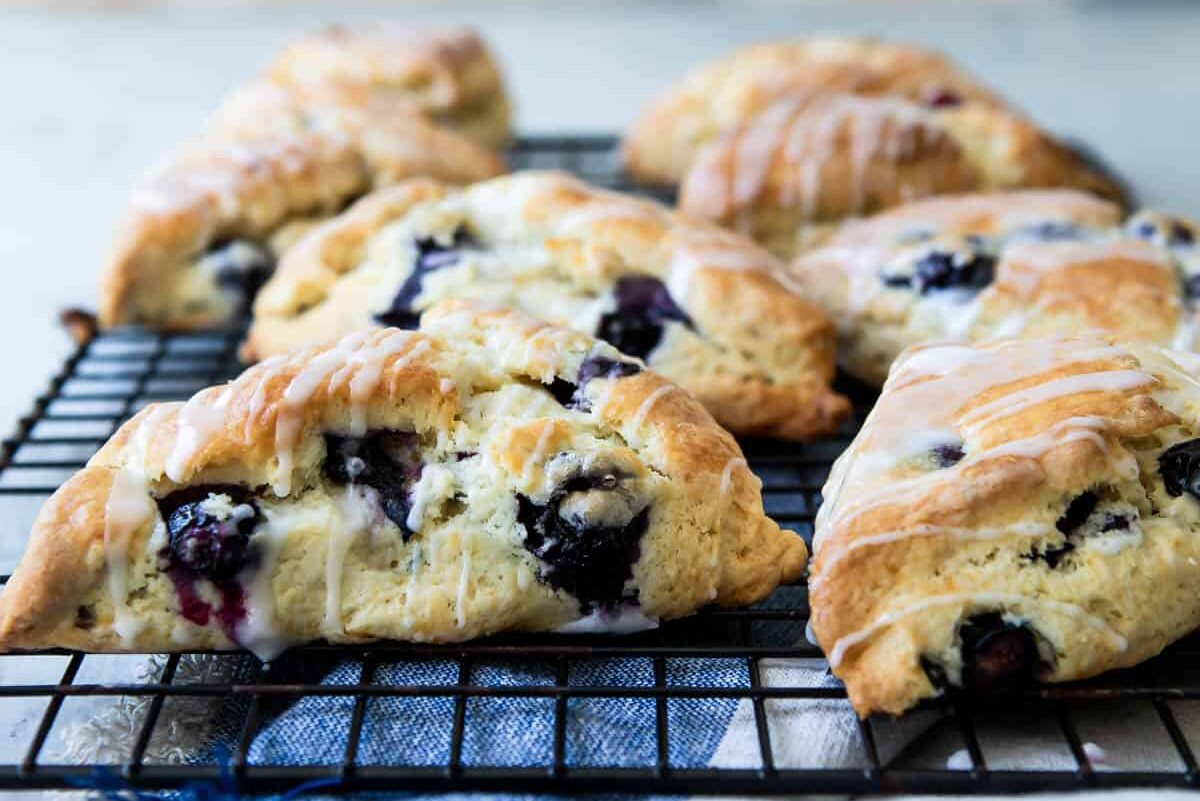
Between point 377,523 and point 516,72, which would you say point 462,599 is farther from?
point 516,72

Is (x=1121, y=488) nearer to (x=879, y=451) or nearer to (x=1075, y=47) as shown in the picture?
(x=879, y=451)

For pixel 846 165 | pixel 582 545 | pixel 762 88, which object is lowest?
pixel 762 88

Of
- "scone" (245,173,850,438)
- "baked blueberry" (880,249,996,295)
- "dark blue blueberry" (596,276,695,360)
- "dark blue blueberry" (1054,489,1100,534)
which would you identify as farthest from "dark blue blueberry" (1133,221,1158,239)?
"dark blue blueberry" (1054,489,1100,534)

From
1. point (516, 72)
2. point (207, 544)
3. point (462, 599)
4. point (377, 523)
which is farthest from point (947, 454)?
point (516, 72)

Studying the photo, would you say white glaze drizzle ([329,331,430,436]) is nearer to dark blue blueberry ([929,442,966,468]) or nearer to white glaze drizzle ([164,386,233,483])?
white glaze drizzle ([164,386,233,483])

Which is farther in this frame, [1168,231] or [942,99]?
[942,99]

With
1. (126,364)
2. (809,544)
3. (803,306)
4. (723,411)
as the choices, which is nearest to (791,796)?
(809,544)

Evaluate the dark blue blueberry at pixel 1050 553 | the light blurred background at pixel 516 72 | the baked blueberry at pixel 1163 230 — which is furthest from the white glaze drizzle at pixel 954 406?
the light blurred background at pixel 516 72

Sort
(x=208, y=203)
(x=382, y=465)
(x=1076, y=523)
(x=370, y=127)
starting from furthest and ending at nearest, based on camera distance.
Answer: (x=370, y=127) < (x=208, y=203) < (x=382, y=465) < (x=1076, y=523)
